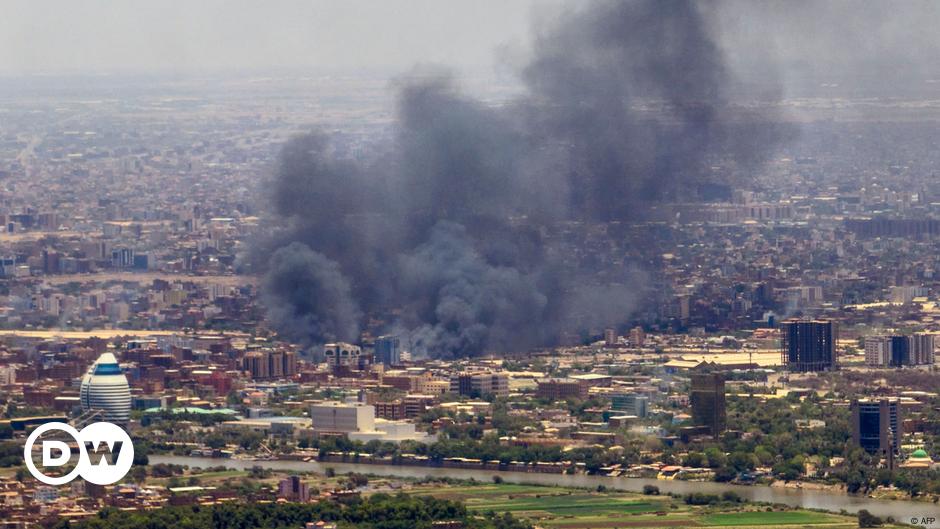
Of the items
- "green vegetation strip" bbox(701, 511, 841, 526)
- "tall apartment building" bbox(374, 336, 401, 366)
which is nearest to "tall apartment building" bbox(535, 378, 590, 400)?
"tall apartment building" bbox(374, 336, 401, 366)

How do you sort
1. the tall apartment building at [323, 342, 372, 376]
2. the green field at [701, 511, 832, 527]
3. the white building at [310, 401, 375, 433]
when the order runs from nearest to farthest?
the green field at [701, 511, 832, 527]
the white building at [310, 401, 375, 433]
the tall apartment building at [323, 342, 372, 376]

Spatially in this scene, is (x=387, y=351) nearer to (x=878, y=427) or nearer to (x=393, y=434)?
(x=393, y=434)

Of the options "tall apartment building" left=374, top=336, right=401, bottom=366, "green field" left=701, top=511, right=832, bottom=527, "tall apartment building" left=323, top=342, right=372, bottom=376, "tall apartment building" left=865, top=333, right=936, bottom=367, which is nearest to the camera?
"green field" left=701, top=511, right=832, bottom=527

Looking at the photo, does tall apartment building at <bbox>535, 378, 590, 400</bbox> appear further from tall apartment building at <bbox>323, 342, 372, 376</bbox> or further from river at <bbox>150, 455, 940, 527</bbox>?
river at <bbox>150, 455, 940, 527</bbox>

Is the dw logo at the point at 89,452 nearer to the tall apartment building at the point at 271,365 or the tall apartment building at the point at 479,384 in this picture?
the tall apartment building at the point at 479,384

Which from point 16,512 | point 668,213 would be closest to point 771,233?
point 668,213

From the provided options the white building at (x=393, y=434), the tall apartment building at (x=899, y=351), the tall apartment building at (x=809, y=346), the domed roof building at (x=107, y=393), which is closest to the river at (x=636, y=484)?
the white building at (x=393, y=434)
